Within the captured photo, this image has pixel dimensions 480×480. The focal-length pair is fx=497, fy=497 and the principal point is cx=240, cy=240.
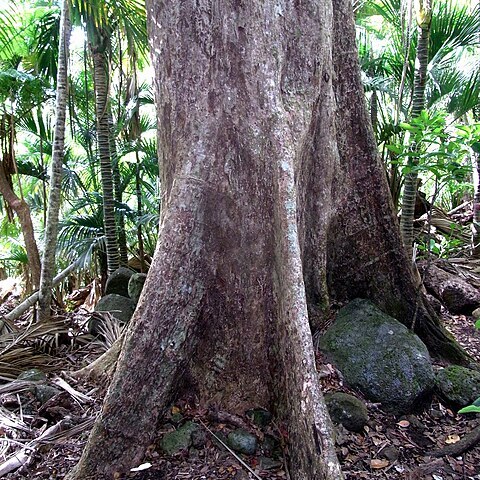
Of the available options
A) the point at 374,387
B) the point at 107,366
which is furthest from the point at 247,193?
the point at 107,366

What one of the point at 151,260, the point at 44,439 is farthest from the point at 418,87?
the point at 44,439

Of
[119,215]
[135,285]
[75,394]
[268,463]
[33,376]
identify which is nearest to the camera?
[268,463]

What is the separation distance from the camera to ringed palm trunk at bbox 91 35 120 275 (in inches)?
269

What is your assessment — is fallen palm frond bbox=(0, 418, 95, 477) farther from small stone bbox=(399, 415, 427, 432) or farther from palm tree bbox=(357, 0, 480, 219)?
palm tree bbox=(357, 0, 480, 219)

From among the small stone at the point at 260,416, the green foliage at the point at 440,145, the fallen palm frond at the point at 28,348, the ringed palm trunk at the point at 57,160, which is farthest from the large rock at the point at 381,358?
the ringed palm trunk at the point at 57,160

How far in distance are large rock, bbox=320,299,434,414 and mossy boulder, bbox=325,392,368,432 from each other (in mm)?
242

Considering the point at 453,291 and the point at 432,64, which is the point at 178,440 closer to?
the point at 453,291

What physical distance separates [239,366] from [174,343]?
0.42m

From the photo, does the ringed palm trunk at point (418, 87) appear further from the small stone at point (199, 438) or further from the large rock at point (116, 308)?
the small stone at point (199, 438)

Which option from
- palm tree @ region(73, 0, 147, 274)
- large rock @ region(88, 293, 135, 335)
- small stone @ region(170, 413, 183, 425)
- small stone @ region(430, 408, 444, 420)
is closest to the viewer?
small stone @ region(170, 413, 183, 425)

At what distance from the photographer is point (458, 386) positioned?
323 cm

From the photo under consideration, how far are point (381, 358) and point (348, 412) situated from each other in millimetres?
493

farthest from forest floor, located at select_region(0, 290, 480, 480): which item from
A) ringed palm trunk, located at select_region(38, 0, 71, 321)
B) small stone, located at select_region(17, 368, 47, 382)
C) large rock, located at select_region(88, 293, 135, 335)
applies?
ringed palm trunk, located at select_region(38, 0, 71, 321)

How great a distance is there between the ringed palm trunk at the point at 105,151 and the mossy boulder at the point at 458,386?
4.87 m
